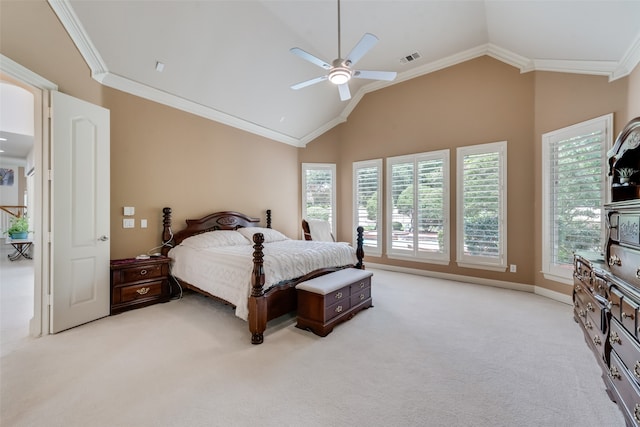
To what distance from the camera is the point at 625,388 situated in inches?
56.2

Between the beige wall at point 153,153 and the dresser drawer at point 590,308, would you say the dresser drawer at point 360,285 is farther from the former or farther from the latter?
the beige wall at point 153,153

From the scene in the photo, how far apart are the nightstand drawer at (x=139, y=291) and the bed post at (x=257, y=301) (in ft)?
6.12

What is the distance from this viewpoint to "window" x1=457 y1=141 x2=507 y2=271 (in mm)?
4461

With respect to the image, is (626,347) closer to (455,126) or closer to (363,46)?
(363,46)

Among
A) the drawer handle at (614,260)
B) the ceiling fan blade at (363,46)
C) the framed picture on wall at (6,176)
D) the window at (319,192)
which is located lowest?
the drawer handle at (614,260)

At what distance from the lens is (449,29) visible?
13.5 feet

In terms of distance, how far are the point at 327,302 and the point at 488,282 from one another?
11.2ft

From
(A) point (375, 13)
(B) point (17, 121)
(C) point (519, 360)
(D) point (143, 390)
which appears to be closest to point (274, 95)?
(A) point (375, 13)

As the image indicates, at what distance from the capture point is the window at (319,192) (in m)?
6.37

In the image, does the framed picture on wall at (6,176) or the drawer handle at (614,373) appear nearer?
the drawer handle at (614,373)

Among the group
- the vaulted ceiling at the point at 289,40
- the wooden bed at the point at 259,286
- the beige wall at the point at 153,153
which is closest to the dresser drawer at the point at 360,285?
the wooden bed at the point at 259,286

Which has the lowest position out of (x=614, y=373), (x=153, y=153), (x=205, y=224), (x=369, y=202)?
(x=614, y=373)

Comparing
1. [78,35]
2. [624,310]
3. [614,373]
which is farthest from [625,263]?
[78,35]

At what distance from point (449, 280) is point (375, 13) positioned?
4.57 metres
